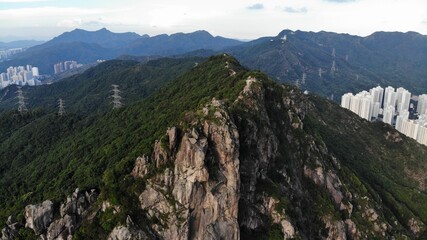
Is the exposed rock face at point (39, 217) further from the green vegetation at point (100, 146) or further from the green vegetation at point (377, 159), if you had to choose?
the green vegetation at point (377, 159)

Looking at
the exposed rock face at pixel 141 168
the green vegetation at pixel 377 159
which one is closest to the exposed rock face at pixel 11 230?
the exposed rock face at pixel 141 168

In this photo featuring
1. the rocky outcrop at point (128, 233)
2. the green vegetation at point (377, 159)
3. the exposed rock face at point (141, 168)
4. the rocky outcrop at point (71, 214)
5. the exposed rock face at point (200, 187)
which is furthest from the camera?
the green vegetation at point (377, 159)

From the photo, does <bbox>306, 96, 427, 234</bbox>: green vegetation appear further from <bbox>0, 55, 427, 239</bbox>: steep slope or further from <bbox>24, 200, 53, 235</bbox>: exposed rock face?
<bbox>24, 200, 53, 235</bbox>: exposed rock face

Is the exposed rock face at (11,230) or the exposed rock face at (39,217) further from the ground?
the exposed rock face at (39,217)

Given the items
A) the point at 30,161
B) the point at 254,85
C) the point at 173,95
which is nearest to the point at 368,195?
the point at 254,85

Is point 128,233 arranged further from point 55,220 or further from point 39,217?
point 39,217

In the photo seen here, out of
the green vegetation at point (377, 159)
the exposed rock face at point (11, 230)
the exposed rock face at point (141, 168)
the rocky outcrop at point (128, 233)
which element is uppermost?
the exposed rock face at point (141, 168)

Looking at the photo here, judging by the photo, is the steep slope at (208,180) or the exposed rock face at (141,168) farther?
the exposed rock face at (141,168)

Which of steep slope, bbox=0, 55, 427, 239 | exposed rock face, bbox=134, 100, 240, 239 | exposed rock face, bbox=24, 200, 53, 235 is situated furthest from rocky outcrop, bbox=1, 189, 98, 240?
exposed rock face, bbox=134, 100, 240, 239
